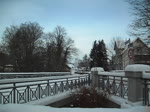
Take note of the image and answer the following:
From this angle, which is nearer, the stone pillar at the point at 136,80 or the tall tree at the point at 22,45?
the stone pillar at the point at 136,80

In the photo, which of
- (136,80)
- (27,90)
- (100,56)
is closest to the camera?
(136,80)

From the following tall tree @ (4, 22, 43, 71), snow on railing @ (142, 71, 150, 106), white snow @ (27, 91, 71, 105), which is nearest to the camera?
snow on railing @ (142, 71, 150, 106)

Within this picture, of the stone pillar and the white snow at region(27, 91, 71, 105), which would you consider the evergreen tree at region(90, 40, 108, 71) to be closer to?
the white snow at region(27, 91, 71, 105)

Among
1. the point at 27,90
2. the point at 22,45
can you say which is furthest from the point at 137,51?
the point at 22,45

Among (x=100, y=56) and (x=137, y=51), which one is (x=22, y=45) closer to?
(x=100, y=56)

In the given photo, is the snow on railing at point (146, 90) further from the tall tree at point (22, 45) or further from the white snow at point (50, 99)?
the tall tree at point (22, 45)

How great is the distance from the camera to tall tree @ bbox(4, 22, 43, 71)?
42184 millimetres

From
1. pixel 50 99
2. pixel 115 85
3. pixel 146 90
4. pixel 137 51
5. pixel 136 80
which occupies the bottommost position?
pixel 50 99

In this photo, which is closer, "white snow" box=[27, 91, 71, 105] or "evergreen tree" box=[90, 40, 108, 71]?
"white snow" box=[27, 91, 71, 105]

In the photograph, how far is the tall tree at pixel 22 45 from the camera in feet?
138

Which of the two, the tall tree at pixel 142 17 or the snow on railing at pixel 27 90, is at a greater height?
the tall tree at pixel 142 17

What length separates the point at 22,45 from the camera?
140ft

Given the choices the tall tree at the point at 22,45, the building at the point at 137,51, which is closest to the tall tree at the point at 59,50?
the tall tree at the point at 22,45

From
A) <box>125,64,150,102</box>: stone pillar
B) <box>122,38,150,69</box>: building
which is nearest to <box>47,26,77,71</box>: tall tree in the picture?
<box>122,38,150,69</box>: building
